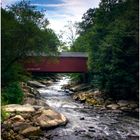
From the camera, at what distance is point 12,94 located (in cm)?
2581

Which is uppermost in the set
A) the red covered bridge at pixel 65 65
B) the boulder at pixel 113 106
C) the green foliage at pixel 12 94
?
the red covered bridge at pixel 65 65

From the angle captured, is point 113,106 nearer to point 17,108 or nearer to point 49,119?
point 49,119

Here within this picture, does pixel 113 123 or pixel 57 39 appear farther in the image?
pixel 57 39

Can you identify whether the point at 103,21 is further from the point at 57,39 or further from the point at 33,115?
the point at 33,115

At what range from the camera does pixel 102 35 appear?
38.9 metres

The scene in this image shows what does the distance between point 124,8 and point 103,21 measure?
3214 millimetres

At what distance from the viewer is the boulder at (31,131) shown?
18.4m

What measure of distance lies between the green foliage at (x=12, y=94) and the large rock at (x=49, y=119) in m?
4.31

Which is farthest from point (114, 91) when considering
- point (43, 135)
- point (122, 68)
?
point (43, 135)

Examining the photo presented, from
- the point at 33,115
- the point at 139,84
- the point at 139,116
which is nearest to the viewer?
the point at 33,115

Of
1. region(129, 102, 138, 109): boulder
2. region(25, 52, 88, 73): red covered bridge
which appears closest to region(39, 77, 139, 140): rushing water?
region(129, 102, 138, 109): boulder

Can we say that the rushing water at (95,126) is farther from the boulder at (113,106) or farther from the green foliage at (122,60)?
the green foliage at (122,60)

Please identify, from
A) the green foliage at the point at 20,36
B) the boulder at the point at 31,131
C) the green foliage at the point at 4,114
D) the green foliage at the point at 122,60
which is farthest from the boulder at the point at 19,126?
the green foliage at the point at 122,60

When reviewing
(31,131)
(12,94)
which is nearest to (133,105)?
(12,94)
